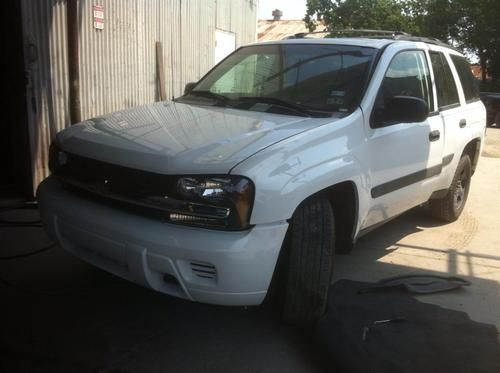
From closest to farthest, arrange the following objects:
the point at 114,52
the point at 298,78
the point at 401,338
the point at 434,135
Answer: the point at 401,338
the point at 298,78
the point at 434,135
the point at 114,52

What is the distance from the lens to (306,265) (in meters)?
2.97

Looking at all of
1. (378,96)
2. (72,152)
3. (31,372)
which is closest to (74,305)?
(31,372)

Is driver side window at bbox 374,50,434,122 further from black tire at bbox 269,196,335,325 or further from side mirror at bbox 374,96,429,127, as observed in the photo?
black tire at bbox 269,196,335,325

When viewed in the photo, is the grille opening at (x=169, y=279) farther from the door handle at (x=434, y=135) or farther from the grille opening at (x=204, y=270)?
the door handle at (x=434, y=135)

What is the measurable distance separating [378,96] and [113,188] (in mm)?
1899

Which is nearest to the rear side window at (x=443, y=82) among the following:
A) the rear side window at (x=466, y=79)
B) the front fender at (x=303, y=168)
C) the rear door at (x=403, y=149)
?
the rear door at (x=403, y=149)

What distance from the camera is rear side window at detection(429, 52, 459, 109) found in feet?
15.5

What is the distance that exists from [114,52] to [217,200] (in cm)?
472

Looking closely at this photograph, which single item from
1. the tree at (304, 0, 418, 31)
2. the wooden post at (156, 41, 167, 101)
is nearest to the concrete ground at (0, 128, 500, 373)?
the wooden post at (156, 41, 167, 101)

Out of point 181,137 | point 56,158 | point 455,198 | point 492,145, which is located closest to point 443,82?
point 455,198

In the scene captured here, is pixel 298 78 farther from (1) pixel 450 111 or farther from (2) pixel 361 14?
(2) pixel 361 14

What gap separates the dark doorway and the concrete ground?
1.04 metres

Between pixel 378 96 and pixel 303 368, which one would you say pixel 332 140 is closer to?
pixel 378 96

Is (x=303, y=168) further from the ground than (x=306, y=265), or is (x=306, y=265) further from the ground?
(x=303, y=168)
